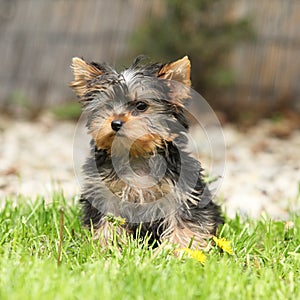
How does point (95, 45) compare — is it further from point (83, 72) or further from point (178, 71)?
point (178, 71)

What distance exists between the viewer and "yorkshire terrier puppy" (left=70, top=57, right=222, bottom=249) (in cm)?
400

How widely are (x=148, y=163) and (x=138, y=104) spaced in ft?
1.31

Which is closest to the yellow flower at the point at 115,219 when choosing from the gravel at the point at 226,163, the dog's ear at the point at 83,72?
the dog's ear at the point at 83,72

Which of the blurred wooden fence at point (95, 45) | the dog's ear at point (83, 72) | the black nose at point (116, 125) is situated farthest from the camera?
the blurred wooden fence at point (95, 45)

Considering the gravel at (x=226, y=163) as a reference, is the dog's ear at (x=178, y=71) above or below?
above

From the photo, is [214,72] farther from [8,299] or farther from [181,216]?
[8,299]

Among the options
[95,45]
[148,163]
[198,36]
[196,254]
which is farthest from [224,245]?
[95,45]

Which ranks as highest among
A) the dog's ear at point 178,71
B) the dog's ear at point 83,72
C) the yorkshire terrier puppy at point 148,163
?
the dog's ear at point 178,71

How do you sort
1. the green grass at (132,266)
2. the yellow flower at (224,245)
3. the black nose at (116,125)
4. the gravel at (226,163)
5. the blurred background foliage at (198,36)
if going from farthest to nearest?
the blurred background foliage at (198,36), the gravel at (226,163), the yellow flower at (224,245), the black nose at (116,125), the green grass at (132,266)

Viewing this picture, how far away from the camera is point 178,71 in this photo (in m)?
4.05

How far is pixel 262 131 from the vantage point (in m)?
9.62

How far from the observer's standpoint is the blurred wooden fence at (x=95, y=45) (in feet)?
33.4

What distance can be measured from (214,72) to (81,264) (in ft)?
21.9

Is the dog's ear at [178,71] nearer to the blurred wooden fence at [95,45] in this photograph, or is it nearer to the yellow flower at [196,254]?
the yellow flower at [196,254]
